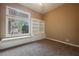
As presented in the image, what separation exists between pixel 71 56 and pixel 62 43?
1.02ft

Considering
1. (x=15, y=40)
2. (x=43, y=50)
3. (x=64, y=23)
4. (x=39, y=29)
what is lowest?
(x=43, y=50)

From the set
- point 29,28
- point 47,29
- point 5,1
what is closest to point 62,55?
point 47,29

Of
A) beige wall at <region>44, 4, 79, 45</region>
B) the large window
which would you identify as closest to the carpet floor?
beige wall at <region>44, 4, 79, 45</region>

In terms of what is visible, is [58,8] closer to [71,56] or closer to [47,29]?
[47,29]

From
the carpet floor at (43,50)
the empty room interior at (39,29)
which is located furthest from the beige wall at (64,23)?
the carpet floor at (43,50)

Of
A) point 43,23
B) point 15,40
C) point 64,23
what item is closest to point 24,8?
point 43,23

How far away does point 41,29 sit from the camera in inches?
80.2

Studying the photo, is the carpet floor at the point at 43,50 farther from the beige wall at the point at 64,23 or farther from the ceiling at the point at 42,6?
the ceiling at the point at 42,6

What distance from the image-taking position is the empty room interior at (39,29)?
72.9 inches

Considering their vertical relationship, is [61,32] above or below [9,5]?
below

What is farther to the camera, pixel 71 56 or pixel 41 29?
pixel 41 29

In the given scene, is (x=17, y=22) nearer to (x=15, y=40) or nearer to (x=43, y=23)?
(x=15, y=40)

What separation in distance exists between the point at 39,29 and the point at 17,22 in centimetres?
49

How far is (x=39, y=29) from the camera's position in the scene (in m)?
2.03
